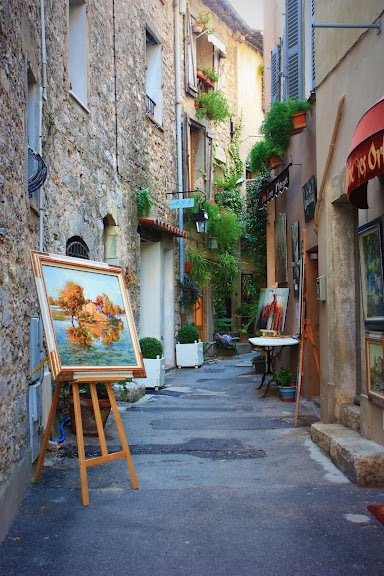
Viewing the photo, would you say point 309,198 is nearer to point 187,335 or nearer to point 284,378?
point 284,378

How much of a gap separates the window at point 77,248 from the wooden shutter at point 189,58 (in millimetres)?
7737

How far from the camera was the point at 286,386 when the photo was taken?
8.50 m

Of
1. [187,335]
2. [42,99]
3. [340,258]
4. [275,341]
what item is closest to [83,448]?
[340,258]

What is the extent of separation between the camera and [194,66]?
14195mm

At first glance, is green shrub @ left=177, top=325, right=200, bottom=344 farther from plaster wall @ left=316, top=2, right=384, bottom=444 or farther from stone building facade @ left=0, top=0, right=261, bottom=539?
plaster wall @ left=316, top=2, right=384, bottom=444

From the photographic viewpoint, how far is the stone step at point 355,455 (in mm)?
4293

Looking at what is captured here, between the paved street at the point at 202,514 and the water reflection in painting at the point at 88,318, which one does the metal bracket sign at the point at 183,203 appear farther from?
the water reflection in painting at the point at 88,318

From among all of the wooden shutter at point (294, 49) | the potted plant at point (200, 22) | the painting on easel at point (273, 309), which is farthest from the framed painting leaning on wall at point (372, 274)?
the potted plant at point (200, 22)

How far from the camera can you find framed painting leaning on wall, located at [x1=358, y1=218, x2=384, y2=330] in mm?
4598

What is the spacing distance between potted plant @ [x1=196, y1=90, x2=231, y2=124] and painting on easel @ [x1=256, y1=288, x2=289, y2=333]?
6755 mm

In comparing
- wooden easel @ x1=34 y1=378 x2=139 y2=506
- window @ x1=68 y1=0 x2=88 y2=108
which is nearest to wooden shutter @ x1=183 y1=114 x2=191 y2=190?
window @ x1=68 y1=0 x2=88 y2=108

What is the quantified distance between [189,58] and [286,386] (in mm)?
8835

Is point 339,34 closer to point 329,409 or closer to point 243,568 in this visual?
point 329,409

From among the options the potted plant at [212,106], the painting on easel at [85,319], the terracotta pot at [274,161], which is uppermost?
the potted plant at [212,106]
